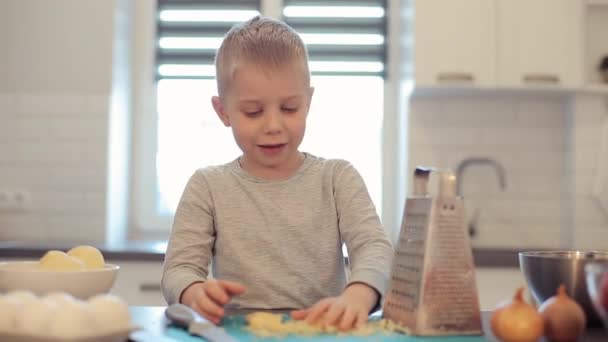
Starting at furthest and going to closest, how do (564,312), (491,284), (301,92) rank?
(491,284)
(301,92)
(564,312)

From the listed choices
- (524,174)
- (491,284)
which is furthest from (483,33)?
(491,284)

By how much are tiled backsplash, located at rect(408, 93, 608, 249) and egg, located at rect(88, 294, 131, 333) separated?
7.78ft

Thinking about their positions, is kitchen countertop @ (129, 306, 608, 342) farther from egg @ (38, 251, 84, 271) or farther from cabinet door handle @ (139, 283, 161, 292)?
cabinet door handle @ (139, 283, 161, 292)

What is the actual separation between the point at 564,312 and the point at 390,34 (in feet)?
8.51

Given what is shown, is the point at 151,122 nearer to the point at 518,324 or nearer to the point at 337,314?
the point at 337,314

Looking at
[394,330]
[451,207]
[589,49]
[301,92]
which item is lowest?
[394,330]

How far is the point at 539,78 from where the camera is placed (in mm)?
2830

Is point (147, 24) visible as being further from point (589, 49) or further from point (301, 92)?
point (301, 92)

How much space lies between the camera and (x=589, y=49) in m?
3.04

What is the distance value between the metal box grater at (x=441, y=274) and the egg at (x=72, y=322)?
1.20 feet

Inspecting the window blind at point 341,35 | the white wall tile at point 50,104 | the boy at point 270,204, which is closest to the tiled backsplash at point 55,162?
the white wall tile at point 50,104

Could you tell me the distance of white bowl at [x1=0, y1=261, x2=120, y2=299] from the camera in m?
0.88

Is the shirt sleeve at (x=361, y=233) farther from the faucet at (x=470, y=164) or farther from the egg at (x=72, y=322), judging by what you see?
the faucet at (x=470, y=164)

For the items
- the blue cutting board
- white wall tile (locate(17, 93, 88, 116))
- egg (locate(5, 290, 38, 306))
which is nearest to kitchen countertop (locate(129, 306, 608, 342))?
the blue cutting board
